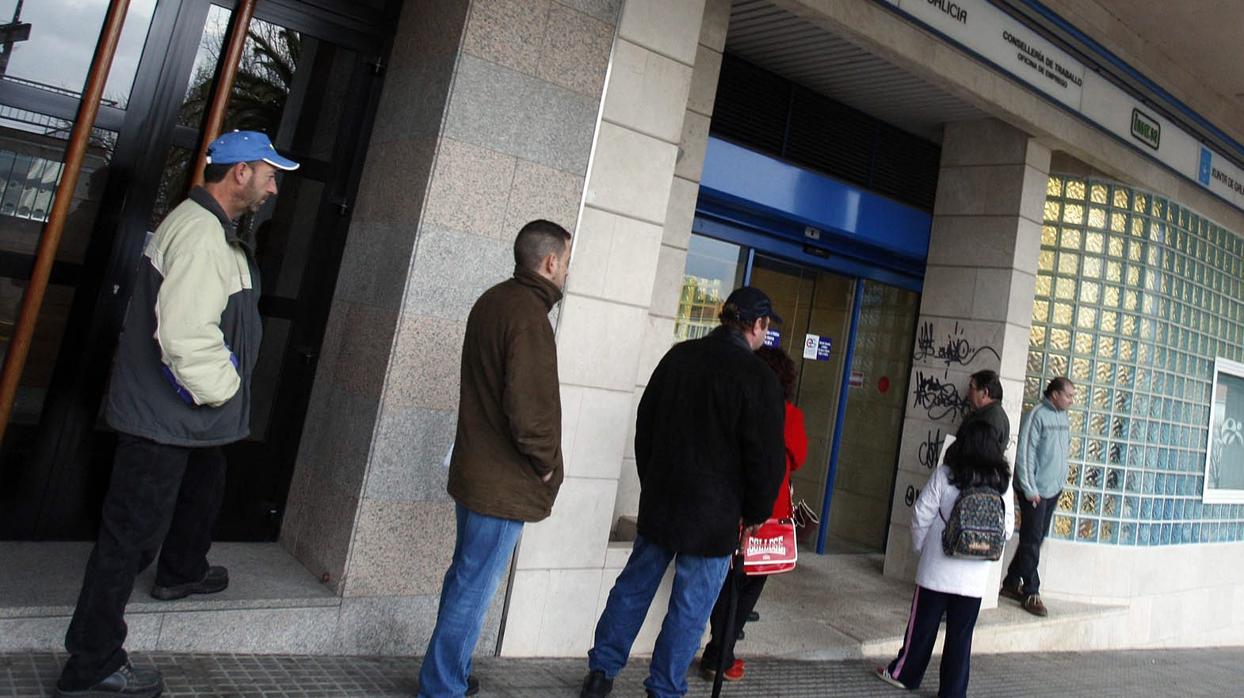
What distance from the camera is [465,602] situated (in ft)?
10.6

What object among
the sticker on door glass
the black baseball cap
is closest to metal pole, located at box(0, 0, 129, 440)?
the black baseball cap

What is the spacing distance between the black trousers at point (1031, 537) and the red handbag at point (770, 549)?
11.7ft

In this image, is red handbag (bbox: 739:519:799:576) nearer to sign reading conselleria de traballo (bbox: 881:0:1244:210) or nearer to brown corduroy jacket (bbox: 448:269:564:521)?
brown corduroy jacket (bbox: 448:269:564:521)

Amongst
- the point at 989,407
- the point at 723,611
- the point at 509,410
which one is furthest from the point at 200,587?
the point at 989,407

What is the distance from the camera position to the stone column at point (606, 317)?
429cm

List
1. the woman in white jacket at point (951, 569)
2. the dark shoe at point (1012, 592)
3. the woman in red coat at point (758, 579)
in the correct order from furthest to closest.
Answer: the dark shoe at point (1012, 592) < the woman in white jacket at point (951, 569) < the woman in red coat at point (758, 579)

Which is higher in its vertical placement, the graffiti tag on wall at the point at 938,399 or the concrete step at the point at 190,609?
the graffiti tag on wall at the point at 938,399

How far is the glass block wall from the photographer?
7488 mm

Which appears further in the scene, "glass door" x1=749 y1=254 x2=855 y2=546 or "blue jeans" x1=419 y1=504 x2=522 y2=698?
"glass door" x1=749 y1=254 x2=855 y2=546

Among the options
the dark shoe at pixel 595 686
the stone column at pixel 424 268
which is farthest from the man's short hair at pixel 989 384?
the dark shoe at pixel 595 686

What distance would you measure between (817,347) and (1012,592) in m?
2.60

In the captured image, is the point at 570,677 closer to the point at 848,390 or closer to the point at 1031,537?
the point at 848,390

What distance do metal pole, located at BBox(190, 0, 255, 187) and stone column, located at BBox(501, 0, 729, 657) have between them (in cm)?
174

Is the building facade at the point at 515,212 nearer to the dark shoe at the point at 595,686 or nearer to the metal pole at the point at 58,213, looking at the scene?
the metal pole at the point at 58,213
